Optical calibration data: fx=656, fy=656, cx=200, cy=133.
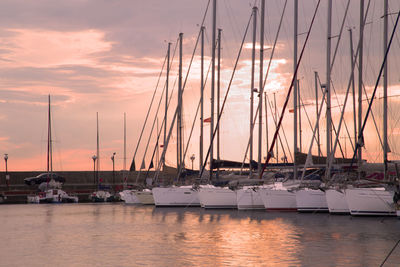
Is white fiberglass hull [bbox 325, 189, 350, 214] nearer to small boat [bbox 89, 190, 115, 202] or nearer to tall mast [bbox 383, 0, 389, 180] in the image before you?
tall mast [bbox 383, 0, 389, 180]

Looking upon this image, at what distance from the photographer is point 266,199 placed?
155 feet

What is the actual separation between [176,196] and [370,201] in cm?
2391

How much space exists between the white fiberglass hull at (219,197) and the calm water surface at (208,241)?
22.0ft

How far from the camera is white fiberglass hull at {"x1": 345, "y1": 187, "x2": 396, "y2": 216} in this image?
123 feet

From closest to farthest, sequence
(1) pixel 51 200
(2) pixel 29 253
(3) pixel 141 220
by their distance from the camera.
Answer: (2) pixel 29 253 → (3) pixel 141 220 → (1) pixel 51 200

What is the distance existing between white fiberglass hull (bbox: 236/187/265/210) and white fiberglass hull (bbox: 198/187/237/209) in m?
1.74

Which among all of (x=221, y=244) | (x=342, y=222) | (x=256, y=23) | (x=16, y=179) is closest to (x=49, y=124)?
(x=16, y=179)

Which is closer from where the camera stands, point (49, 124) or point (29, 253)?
point (29, 253)

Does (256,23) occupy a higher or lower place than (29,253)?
higher

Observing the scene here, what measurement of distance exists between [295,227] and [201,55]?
29.6 metres

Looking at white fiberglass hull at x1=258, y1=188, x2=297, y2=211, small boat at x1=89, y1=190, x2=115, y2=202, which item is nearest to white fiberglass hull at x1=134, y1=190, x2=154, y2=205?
small boat at x1=89, y1=190, x2=115, y2=202

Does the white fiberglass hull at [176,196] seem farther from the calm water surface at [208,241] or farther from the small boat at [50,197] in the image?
the small boat at [50,197]

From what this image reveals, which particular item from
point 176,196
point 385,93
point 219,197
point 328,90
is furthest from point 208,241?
point 176,196

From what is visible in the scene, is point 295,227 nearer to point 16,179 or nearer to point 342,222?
point 342,222
